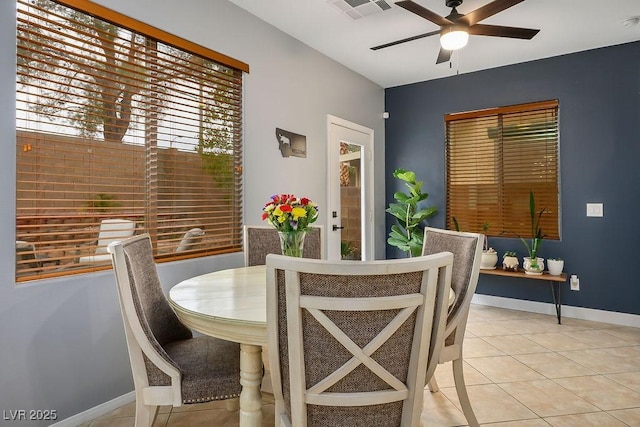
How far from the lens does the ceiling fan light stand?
8.75 feet

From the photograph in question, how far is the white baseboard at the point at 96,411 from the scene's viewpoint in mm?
1976

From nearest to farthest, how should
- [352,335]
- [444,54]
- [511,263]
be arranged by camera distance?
[352,335] < [444,54] < [511,263]

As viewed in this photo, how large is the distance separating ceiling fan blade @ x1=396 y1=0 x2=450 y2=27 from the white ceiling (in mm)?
397

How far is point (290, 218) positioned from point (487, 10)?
6.06ft

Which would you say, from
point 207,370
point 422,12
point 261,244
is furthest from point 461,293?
point 422,12

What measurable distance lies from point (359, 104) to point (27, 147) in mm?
3505

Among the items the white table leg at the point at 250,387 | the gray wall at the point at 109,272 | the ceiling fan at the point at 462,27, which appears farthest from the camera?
the ceiling fan at the point at 462,27

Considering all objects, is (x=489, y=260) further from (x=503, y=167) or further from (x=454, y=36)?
(x=454, y=36)

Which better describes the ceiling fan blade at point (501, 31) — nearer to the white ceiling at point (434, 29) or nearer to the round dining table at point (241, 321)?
the white ceiling at point (434, 29)

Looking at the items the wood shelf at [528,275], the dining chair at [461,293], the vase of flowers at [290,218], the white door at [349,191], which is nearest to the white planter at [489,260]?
the wood shelf at [528,275]

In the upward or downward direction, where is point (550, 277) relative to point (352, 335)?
downward

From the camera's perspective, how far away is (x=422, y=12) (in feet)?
8.09

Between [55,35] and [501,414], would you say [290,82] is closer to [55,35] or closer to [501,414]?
[55,35]

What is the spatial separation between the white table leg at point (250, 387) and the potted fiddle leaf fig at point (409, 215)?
323cm
